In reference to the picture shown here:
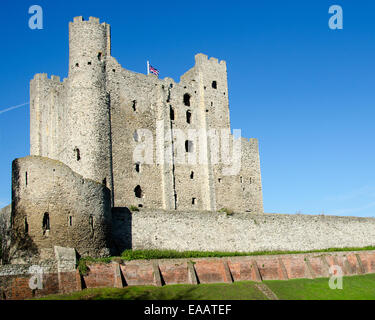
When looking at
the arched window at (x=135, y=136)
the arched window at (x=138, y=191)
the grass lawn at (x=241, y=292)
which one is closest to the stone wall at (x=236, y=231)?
the arched window at (x=138, y=191)

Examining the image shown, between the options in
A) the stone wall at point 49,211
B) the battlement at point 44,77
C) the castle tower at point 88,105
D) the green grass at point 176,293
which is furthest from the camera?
the battlement at point 44,77

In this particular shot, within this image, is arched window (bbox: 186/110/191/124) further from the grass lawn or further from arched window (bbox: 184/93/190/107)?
the grass lawn

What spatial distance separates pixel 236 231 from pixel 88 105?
47.1ft

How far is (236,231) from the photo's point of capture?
Answer: 38969 mm

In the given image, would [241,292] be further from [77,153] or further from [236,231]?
[77,153]

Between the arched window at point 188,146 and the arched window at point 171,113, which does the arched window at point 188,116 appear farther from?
the arched window at point 188,146

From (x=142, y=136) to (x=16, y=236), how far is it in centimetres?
1687

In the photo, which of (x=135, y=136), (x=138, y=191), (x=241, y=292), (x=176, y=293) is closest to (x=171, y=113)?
(x=135, y=136)

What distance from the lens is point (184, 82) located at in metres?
47.0

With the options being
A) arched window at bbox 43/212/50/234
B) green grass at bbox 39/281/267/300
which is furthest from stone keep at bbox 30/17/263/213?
green grass at bbox 39/281/267/300

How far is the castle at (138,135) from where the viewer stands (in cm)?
3891

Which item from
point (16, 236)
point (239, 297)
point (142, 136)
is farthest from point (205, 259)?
point (142, 136)

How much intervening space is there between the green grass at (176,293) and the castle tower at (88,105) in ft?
40.7
